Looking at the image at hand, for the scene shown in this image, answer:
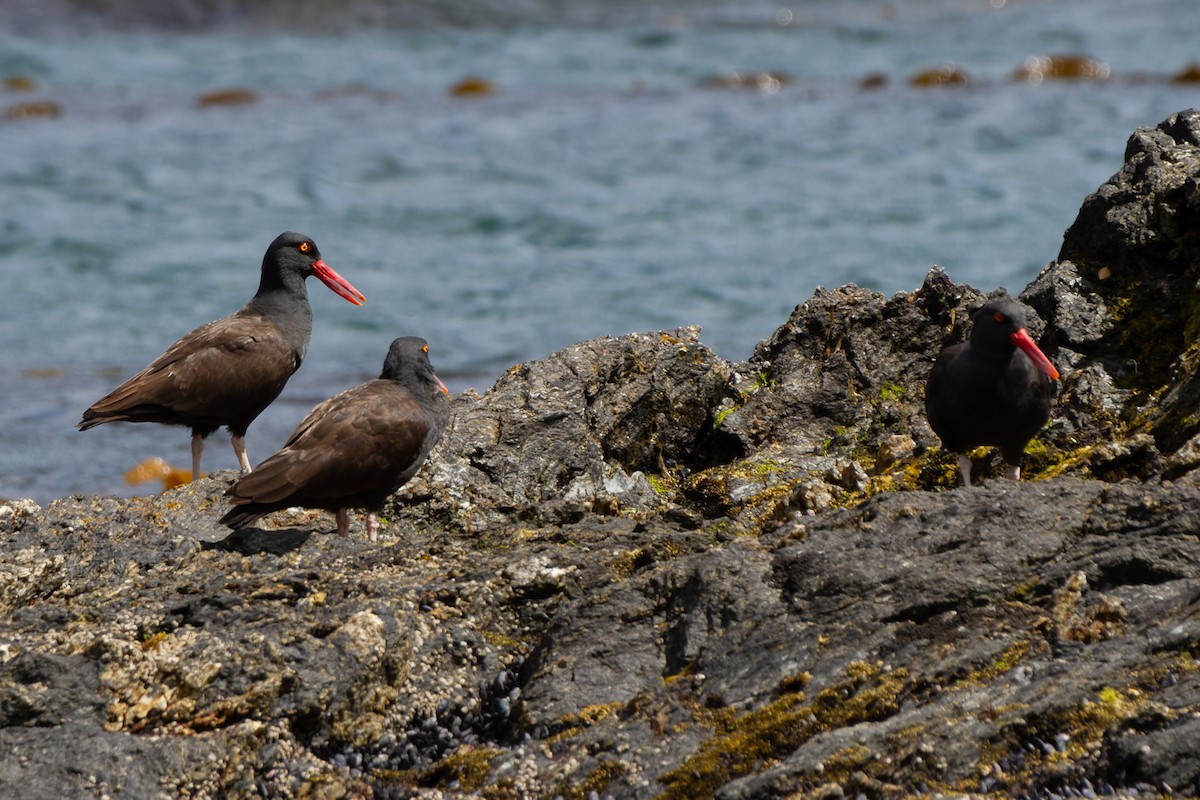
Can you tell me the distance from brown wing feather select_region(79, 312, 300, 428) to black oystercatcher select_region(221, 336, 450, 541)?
149 centimetres

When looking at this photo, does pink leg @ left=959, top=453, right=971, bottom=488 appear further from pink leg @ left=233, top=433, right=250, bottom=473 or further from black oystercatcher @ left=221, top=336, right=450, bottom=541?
pink leg @ left=233, top=433, right=250, bottom=473

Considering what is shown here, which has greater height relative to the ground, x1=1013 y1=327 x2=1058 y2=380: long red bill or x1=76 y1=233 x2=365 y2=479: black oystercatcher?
x1=1013 y1=327 x2=1058 y2=380: long red bill

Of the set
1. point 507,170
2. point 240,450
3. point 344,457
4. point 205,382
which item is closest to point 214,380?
point 205,382

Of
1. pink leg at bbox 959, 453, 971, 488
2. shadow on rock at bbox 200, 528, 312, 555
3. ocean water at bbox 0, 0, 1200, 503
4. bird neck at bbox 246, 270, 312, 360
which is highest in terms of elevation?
pink leg at bbox 959, 453, 971, 488

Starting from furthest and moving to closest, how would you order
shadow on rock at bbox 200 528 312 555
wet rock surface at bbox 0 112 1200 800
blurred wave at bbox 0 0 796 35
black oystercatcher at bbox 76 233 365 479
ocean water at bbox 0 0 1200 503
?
blurred wave at bbox 0 0 796 35, ocean water at bbox 0 0 1200 503, black oystercatcher at bbox 76 233 365 479, shadow on rock at bbox 200 528 312 555, wet rock surface at bbox 0 112 1200 800

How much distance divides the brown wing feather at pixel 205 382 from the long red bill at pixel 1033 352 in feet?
13.6

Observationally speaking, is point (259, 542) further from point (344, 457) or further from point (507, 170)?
point (507, 170)

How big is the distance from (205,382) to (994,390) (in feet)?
14.2

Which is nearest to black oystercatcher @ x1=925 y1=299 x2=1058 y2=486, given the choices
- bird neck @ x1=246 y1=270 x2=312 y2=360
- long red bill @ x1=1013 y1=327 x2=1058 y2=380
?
long red bill @ x1=1013 y1=327 x2=1058 y2=380

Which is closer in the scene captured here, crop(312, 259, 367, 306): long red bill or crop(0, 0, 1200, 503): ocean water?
crop(312, 259, 367, 306): long red bill

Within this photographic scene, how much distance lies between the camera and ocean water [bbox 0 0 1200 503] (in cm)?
1602

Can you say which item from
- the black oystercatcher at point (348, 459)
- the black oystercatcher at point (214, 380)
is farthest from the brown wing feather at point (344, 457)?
the black oystercatcher at point (214, 380)

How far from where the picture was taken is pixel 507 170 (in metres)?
22.3

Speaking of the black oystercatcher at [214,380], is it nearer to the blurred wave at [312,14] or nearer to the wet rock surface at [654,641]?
the wet rock surface at [654,641]
